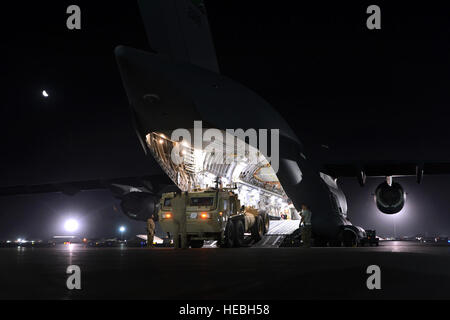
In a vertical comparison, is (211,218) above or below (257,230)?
above

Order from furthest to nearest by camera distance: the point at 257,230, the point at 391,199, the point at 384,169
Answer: the point at 384,169, the point at 391,199, the point at 257,230

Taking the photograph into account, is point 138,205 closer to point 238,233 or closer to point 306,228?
point 238,233

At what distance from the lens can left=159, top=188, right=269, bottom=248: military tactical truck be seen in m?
14.5

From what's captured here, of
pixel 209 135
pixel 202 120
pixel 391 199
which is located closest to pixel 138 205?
pixel 209 135

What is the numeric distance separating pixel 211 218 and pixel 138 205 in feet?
29.8

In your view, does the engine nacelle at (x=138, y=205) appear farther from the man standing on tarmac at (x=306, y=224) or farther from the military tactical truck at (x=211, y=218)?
the man standing on tarmac at (x=306, y=224)

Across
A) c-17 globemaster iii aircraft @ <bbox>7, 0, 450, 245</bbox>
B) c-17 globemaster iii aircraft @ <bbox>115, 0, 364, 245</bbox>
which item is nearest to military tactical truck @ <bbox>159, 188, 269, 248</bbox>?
c-17 globemaster iii aircraft @ <bbox>7, 0, 450, 245</bbox>

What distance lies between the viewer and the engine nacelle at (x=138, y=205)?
22547 millimetres

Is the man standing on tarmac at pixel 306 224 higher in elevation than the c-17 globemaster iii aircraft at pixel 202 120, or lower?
lower

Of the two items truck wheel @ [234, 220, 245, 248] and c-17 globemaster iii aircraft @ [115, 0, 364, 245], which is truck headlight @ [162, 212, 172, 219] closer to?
truck wheel @ [234, 220, 245, 248]

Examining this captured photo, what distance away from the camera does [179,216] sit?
46.5 ft

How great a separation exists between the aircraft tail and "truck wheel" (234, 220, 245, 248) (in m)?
6.33

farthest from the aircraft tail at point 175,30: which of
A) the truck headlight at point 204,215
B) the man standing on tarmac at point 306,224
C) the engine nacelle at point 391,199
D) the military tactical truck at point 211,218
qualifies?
the engine nacelle at point 391,199
